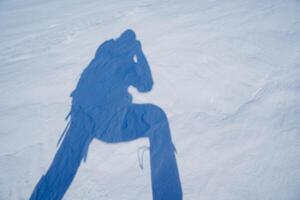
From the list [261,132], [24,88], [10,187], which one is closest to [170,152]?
[261,132]

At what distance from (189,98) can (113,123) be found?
41.7 inches

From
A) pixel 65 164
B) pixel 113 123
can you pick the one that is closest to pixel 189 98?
pixel 113 123

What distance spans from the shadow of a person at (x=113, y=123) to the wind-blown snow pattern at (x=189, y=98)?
87 millimetres

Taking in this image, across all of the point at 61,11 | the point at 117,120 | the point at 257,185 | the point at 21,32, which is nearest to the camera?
the point at 257,185

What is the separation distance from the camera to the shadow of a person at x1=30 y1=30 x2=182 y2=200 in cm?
211

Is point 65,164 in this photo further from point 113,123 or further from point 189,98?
point 189,98

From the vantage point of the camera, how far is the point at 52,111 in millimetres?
2986

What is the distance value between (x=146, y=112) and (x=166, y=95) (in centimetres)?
41

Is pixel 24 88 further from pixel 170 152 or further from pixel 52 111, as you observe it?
pixel 170 152

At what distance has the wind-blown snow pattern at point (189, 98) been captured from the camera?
203 cm

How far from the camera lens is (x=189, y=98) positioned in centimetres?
278

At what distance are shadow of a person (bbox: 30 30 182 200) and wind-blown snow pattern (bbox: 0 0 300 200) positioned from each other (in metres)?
0.09

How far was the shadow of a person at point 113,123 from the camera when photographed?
6.91 ft

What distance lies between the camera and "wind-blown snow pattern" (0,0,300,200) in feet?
6.66
